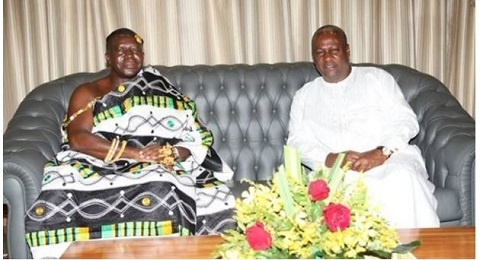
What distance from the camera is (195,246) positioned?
232 centimetres

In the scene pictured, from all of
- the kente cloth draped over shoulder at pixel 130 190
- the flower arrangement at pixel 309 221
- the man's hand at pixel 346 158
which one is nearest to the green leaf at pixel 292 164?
the flower arrangement at pixel 309 221

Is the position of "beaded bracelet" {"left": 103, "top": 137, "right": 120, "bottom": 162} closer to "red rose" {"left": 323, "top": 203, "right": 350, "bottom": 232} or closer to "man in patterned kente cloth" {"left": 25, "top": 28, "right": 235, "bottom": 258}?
"man in patterned kente cloth" {"left": 25, "top": 28, "right": 235, "bottom": 258}

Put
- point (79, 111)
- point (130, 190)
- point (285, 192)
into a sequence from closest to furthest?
point (285, 192) < point (130, 190) < point (79, 111)

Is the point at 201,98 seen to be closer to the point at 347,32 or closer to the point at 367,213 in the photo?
the point at 347,32

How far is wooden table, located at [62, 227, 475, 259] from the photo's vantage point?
217 cm

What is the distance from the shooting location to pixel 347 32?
4.63 metres

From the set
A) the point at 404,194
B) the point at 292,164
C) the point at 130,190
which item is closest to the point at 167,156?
the point at 130,190

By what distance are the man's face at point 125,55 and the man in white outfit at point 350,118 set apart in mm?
936

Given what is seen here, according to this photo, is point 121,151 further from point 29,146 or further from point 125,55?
point 125,55

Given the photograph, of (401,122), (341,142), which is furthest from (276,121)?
(401,122)

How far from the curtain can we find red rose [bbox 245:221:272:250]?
297 centimetres

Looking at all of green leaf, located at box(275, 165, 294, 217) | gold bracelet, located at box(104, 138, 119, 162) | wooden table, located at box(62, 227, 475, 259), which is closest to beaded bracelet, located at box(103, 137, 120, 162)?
gold bracelet, located at box(104, 138, 119, 162)

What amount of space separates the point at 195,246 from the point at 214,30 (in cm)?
247

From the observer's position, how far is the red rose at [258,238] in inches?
65.8
